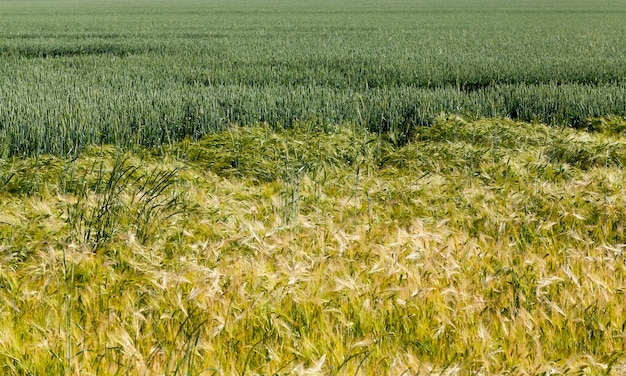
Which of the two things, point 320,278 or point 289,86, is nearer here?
point 320,278

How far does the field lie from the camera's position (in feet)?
7.85

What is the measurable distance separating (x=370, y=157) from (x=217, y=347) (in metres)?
3.97

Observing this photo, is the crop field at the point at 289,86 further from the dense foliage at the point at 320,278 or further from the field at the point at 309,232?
the dense foliage at the point at 320,278

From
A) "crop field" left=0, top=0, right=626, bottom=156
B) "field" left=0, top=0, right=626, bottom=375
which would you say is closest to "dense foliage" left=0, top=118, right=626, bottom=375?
"field" left=0, top=0, right=626, bottom=375

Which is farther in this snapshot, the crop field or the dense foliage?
the crop field

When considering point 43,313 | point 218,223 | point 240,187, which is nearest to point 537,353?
point 43,313

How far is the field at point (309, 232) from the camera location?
7.85 ft

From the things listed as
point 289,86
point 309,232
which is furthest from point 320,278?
point 289,86

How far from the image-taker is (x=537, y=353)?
2.28 meters

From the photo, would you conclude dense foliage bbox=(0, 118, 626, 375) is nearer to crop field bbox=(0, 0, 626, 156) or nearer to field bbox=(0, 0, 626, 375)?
field bbox=(0, 0, 626, 375)

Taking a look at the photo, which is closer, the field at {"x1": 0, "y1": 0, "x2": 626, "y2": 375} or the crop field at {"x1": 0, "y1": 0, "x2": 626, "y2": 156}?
the field at {"x1": 0, "y1": 0, "x2": 626, "y2": 375}

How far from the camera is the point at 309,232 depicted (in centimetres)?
372

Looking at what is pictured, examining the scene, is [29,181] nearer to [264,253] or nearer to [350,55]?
[264,253]

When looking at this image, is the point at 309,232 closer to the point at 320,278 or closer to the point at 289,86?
the point at 320,278
